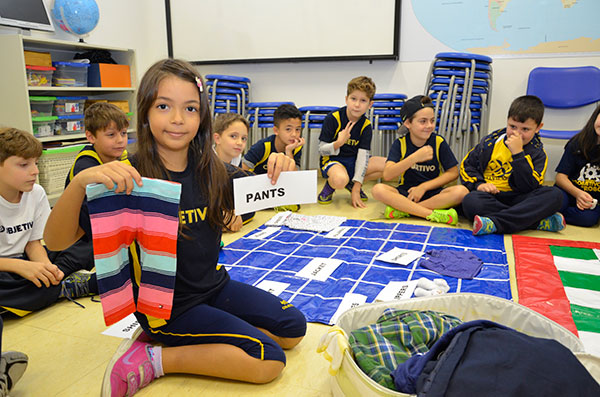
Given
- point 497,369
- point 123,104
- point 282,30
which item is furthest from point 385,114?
point 497,369

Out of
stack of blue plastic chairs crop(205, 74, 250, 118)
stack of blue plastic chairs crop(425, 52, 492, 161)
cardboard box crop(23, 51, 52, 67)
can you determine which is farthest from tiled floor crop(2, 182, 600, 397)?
stack of blue plastic chairs crop(205, 74, 250, 118)

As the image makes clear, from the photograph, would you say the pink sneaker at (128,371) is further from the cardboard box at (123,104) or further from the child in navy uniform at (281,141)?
the cardboard box at (123,104)

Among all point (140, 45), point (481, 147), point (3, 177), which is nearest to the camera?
point (3, 177)

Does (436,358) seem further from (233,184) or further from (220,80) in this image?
(220,80)

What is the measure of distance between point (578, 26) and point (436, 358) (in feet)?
11.8

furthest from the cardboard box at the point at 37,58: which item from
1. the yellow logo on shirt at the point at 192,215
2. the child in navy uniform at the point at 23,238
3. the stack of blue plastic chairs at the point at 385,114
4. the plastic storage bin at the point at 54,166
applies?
the yellow logo on shirt at the point at 192,215

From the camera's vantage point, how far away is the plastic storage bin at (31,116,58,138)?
10.9ft

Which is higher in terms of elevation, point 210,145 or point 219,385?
point 210,145

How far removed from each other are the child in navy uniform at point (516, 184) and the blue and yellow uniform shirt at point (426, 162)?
217 mm

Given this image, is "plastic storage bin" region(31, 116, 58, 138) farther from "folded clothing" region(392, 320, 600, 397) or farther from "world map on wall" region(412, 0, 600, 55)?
"folded clothing" region(392, 320, 600, 397)

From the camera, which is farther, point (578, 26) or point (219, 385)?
point (578, 26)

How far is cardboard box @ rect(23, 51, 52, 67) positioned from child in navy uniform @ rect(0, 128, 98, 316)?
1920 millimetres

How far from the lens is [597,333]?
149cm

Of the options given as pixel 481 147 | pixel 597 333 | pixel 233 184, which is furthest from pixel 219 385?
pixel 481 147
